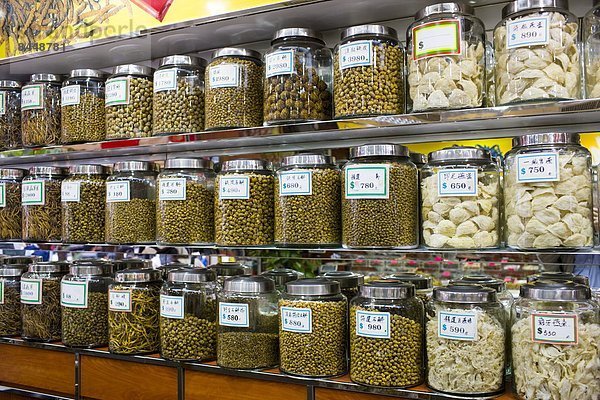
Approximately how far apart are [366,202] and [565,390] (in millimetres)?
698

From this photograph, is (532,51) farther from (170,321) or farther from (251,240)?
(170,321)

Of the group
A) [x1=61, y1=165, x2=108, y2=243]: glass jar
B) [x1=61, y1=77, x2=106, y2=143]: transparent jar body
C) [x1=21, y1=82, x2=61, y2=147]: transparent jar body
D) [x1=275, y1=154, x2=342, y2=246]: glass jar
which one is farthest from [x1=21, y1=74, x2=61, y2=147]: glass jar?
[x1=275, y1=154, x2=342, y2=246]: glass jar

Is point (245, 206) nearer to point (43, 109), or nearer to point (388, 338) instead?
point (388, 338)

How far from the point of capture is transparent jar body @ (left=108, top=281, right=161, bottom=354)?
204 cm

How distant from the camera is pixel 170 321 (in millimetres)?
1952

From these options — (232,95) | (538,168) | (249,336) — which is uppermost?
(232,95)

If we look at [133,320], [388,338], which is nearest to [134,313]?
[133,320]

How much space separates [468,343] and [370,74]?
811 mm

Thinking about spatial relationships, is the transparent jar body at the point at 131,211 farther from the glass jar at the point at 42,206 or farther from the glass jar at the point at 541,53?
the glass jar at the point at 541,53

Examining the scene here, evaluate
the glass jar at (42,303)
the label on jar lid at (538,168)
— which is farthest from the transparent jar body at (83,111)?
the label on jar lid at (538,168)

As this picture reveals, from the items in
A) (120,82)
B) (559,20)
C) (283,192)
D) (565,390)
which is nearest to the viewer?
(565,390)

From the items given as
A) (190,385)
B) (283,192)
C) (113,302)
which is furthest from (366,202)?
(113,302)

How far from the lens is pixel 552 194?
1.49 metres

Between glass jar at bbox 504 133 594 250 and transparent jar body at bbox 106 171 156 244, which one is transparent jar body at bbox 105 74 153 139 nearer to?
transparent jar body at bbox 106 171 156 244
